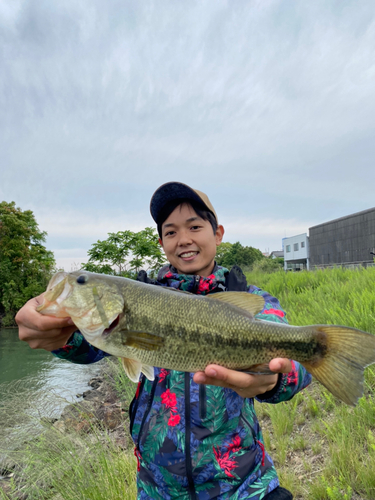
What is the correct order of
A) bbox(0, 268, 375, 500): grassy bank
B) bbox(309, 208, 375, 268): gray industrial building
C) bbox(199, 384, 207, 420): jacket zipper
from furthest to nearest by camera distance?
bbox(309, 208, 375, 268): gray industrial building
bbox(0, 268, 375, 500): grassy bank
bbox(199, 384, 207, 420): jacket zipper

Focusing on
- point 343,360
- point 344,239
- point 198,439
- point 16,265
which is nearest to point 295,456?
point 198,439

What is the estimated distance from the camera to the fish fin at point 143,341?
184 cm

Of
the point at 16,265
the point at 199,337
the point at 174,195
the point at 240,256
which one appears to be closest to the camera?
the point at 199,337

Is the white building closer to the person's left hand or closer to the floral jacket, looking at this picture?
the floral jacket

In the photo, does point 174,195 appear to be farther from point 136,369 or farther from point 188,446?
point 188,446

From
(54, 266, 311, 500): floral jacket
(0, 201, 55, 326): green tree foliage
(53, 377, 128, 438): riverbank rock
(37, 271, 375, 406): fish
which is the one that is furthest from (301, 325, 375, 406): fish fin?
(0, 201, 55, 326): green tree foliage

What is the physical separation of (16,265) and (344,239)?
56.0m

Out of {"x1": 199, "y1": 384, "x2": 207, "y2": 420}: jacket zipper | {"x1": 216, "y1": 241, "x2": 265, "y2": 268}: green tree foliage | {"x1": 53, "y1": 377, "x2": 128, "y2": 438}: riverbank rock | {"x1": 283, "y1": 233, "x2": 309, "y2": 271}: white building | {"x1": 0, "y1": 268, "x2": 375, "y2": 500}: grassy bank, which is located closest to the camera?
{"x1": 199, "y1": 384, "x2": 207, "y2": 420}: jacket zipper

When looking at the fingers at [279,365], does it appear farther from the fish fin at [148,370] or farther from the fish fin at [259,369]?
the fish fin at [148,370]

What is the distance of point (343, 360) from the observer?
180 centimetres

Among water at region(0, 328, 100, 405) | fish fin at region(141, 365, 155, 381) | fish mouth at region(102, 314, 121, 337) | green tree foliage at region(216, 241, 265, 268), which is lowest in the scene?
water at region(0, 328, 100, 405)

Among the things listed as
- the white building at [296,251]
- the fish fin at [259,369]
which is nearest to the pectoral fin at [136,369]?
the fish fin at [259,369]

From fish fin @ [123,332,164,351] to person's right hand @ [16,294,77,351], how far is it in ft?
1.37

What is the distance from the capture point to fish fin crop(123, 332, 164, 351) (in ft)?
6.02
